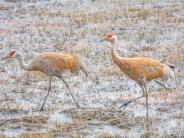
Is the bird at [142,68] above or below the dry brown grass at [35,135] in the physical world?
above

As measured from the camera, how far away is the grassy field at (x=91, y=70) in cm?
1017

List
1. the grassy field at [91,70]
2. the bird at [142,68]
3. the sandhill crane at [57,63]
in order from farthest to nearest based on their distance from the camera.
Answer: the sandhill crane at [57,63], the bird at [142,68], the grassy field at [91,70]

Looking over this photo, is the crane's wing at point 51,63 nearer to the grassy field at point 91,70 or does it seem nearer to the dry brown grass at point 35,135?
the grassy field at point 91,70

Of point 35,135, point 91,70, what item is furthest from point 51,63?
point 91,70

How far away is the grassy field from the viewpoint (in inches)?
400

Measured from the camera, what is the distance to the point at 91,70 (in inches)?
554

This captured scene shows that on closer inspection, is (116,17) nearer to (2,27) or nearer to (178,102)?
→ (2,27)

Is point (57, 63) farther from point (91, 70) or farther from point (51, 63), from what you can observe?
point (91, 70)

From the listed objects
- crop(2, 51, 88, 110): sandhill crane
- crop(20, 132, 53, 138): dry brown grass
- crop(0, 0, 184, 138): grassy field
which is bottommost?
crop(20, 132, 53, 138): dry brown grass

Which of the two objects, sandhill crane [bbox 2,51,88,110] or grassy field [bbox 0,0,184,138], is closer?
grassy field [bbox 0,0,184,138]

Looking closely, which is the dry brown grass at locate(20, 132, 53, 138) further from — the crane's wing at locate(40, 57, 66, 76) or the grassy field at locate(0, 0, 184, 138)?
the crane's wing at locate(40, 57, 66, 76)

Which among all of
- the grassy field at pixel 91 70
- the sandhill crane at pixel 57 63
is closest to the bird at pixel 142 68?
the grassy field at pixel 91 70

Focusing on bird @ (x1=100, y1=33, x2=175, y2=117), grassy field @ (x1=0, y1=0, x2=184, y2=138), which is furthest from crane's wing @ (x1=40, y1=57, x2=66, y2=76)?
Answer: bird @ (x1=100, y1=33, x2=175, y2=117)

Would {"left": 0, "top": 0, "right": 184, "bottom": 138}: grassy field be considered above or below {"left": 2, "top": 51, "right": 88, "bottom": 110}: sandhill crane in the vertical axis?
below
